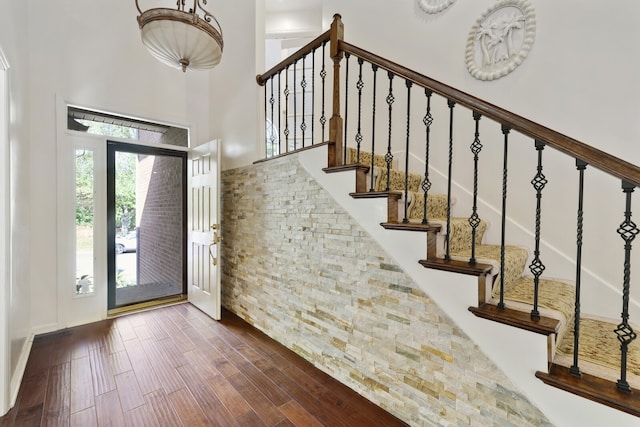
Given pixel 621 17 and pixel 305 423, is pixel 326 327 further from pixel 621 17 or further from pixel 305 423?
pixel 621 17

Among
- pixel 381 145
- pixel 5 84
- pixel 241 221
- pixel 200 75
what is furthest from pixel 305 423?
pixel 200 75

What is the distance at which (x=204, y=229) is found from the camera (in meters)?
3.36

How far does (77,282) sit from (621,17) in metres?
5.15

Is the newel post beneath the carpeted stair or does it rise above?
above

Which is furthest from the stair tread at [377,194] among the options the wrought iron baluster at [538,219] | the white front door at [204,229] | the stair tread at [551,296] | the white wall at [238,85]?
the white front door at [204,229]

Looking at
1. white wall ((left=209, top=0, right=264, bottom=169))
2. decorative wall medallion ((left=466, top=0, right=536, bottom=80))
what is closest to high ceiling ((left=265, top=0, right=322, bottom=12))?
white wall ((left=209, top=0, right=264, bottom=169))

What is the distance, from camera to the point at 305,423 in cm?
168

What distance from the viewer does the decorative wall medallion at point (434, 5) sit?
8.17 ft

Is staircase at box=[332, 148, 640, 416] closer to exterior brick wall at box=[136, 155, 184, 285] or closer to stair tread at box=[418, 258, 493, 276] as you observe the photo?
stair tread at box=[418, 258, 493, 276]

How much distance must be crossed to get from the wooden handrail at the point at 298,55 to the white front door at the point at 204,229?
85cm

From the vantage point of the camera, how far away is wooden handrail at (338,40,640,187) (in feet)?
3.23

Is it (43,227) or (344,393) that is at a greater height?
(43,227)

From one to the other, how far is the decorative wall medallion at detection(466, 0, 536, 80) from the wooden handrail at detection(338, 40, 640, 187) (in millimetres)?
1129

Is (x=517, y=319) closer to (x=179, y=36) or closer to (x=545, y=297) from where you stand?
(x=545, y=297)
